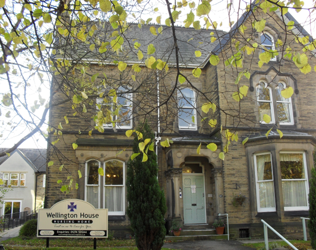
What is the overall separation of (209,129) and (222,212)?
3.92 m

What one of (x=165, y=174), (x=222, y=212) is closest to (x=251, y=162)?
(x=222, y=212)

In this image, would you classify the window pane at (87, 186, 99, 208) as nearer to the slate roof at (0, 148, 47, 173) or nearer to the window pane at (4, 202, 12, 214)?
the slate roof at (0, 148, 47, 173)

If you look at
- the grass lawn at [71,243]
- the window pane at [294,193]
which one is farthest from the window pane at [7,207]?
the window pane at [294,193]

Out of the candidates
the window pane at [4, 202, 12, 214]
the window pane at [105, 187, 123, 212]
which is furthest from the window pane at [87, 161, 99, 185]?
the window pane at [4, 202, 12, 214]

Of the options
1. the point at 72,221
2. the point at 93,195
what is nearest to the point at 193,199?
the point at 93,195

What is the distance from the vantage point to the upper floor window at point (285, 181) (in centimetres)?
1213

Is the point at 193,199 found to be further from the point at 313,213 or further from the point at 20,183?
the point at 20,183

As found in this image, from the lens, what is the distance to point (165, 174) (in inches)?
522

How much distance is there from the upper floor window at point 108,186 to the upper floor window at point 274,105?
6770mm

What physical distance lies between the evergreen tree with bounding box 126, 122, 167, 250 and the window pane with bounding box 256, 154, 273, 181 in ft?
15.8

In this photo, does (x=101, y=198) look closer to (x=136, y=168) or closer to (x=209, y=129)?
(x=136, y=168)

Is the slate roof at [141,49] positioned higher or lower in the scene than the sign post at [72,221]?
higher

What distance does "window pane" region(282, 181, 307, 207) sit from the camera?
39.8ft

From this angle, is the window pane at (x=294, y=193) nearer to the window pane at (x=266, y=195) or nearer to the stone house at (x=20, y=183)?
the window pane at (x=266, y=195)
